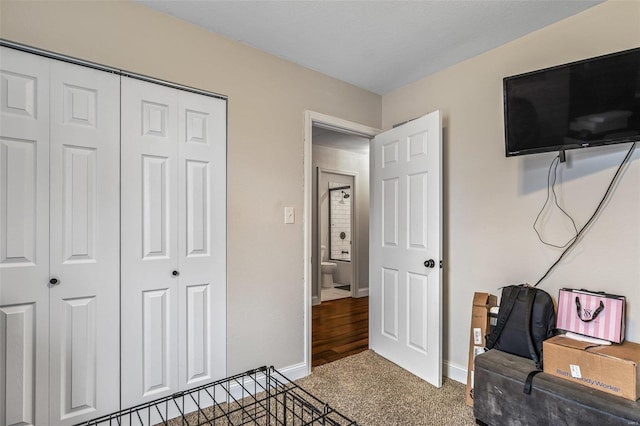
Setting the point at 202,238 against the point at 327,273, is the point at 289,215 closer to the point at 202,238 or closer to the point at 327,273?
the point at 202,238

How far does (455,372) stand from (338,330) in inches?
57.7

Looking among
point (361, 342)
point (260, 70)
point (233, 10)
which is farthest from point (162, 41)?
point (361, 342)

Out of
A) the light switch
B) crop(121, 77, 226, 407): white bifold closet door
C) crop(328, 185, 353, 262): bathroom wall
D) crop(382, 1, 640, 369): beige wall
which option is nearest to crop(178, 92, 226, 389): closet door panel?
crop(121, 77, 226, 407): white bifold closet door

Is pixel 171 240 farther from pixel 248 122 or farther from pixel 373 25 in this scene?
pixel 373 25

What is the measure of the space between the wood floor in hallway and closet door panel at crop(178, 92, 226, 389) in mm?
1057

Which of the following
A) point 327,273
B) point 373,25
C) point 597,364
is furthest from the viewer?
point 327,273

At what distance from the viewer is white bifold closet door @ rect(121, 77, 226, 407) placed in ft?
6.06

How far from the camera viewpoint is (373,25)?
2031mm

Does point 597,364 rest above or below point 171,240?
below

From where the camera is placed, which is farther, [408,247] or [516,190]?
[408,247]

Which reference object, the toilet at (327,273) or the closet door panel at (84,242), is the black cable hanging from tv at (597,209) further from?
the toilet at (327,273)

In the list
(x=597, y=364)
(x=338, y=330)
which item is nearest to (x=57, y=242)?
(x=597, y=364)

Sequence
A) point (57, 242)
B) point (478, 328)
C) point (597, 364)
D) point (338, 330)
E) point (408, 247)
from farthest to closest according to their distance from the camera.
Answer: point (338, 330) < point (408, 247) < point (478, 328) < point (57, 242) < point (597, 364)

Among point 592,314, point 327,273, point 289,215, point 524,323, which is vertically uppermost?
point 289,215
